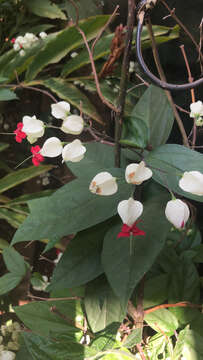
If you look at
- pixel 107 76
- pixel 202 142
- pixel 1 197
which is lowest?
pixel 1 197

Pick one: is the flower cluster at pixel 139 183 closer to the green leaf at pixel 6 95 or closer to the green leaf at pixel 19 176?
the green leaf at pixel 6 95

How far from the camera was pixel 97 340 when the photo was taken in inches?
21.0

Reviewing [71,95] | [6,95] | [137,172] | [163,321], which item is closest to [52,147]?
[137,172]

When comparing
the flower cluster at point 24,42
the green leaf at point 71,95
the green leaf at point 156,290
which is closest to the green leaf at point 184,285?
the green leaf at point 156,290

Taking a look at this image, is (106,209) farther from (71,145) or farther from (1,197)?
(1,197)

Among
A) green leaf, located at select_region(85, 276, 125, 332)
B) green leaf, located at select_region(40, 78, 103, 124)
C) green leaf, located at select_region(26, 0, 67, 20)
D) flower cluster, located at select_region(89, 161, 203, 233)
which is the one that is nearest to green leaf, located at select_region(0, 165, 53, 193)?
green leaf, located at select_region(40, 78, 103, 124)

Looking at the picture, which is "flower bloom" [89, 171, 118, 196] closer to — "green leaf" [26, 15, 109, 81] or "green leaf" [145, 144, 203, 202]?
"green leaf" [145, 144, 203, 202]

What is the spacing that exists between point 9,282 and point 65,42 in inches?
30.2

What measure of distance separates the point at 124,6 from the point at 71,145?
2.81 ft

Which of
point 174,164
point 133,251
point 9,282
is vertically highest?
point 174,164

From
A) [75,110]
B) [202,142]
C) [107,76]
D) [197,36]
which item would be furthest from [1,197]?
[197,36]

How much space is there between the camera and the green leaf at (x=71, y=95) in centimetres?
115

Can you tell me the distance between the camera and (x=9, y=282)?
0.84m

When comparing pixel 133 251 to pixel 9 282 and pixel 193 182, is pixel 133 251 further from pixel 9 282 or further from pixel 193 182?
pixel 9 282
